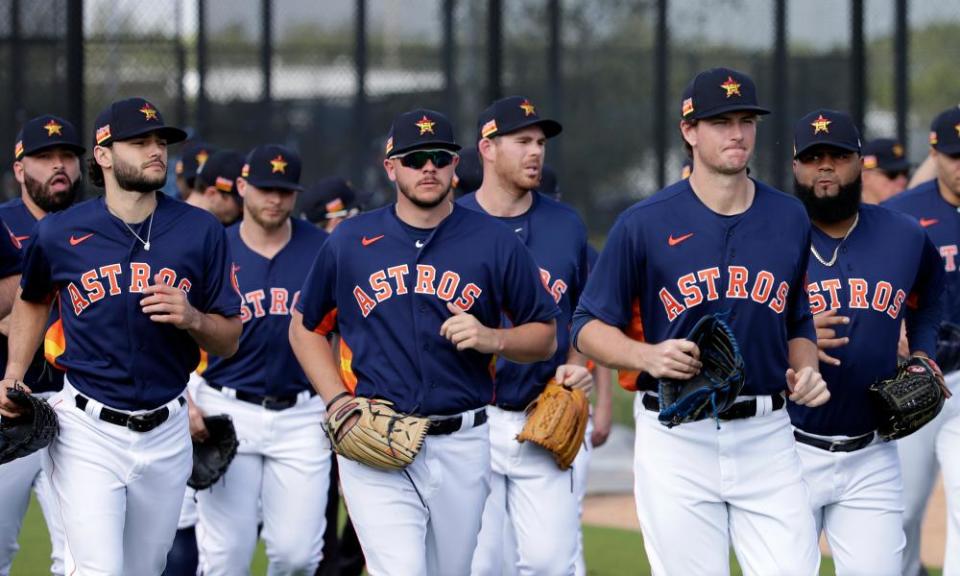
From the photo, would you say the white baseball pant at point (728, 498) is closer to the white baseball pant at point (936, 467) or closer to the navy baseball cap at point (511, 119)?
the white baseball pant at point (936, 467)

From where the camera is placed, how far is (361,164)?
486 inches

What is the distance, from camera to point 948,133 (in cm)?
762

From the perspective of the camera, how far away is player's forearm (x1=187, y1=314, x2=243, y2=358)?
20.8 ft

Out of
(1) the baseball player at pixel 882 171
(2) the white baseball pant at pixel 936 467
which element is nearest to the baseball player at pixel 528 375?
(2) the white baseball pant at pixel 936 467

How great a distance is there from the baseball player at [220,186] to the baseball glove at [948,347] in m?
3.83

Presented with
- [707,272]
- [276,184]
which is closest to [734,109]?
[707,272]

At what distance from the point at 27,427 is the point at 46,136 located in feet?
5.85

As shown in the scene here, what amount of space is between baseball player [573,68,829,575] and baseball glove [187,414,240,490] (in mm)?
2299

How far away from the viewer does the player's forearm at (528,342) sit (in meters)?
6.06

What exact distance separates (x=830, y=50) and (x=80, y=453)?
8.10m

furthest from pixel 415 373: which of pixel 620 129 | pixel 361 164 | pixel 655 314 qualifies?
pixel 620 129

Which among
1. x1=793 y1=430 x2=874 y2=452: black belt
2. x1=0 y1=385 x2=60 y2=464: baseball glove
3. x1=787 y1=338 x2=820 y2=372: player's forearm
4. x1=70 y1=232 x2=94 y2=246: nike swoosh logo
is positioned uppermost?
x1=70 y1=232 x2=94 y2=246: nike swoosh logo

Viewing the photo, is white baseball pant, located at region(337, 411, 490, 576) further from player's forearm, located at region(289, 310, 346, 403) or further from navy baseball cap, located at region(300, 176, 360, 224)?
navy baseball cap, located at region(300, 176, 360, 224)

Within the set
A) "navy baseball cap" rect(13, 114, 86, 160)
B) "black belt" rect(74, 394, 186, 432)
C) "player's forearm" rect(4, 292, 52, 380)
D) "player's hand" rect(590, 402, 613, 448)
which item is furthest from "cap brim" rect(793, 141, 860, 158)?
"navy baseball cap" rect(13, 114, 86, 160)
